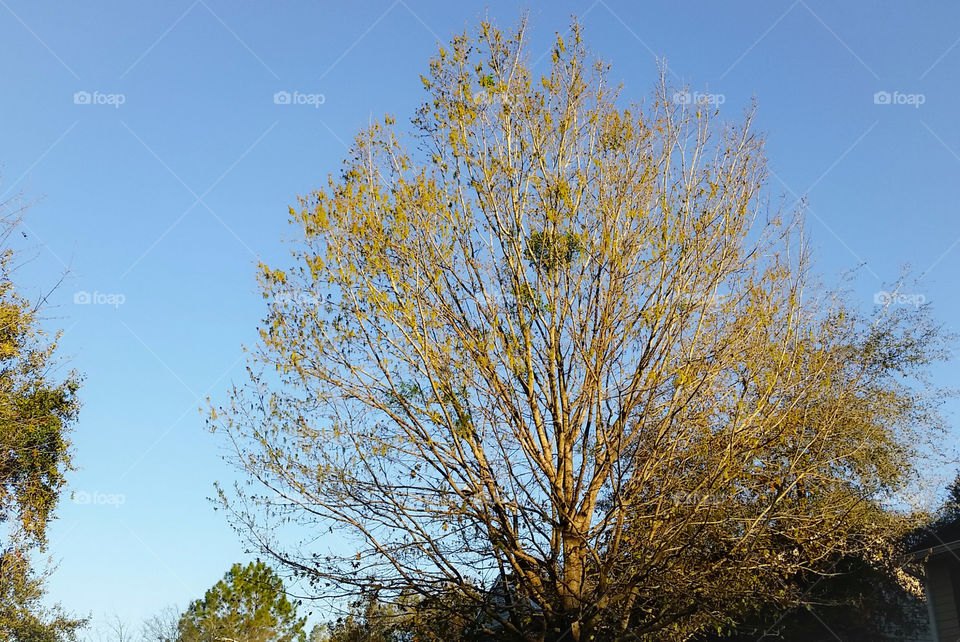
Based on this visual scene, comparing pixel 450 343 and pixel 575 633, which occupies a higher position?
pixel 450 343

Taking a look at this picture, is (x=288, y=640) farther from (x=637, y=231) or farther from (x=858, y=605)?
(x=637, y=231)

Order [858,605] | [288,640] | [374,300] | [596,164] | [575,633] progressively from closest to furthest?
[575,633] < [374,300] < [596,164] < [858,605] < [288,640]

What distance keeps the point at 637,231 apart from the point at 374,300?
3151 mm

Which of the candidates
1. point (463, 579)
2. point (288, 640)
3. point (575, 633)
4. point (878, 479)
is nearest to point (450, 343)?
point (463, 579)

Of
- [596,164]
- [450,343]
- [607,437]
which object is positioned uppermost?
[596,164]

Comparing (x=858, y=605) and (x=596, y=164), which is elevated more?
(x=596, y=164)

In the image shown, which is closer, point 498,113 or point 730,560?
point 730,560

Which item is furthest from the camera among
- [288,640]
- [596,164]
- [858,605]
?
[288,640]

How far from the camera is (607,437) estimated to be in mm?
8492

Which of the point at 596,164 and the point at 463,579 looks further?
the point at 596,164

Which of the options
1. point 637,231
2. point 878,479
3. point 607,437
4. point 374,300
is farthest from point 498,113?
point 878,479

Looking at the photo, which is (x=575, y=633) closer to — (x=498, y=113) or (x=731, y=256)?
(x=731, y=256)

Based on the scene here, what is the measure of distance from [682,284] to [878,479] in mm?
10037

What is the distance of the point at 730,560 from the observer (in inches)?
348
